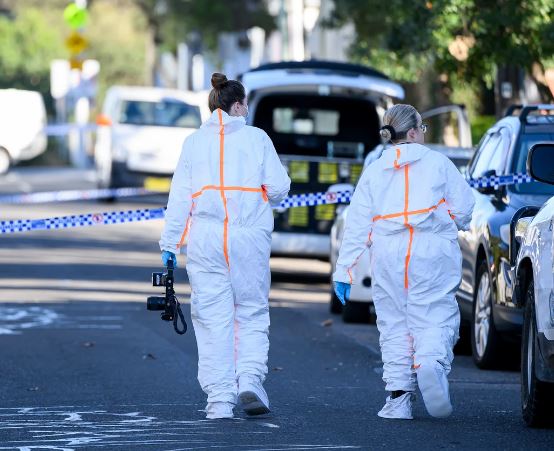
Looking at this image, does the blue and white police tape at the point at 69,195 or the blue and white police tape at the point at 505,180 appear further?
the blue and white police tape at the point at 69,195

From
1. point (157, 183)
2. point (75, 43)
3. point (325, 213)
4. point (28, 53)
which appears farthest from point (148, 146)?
point (28, 53)

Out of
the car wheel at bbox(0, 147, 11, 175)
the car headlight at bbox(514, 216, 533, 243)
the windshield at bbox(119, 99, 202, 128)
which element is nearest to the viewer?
the car headlight at bbox(514, 216, 533, 243)

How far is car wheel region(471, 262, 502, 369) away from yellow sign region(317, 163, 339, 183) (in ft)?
21.8

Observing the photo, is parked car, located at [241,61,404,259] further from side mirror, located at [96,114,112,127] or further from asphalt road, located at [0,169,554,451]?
side mirror, located at [96,114,112,127]

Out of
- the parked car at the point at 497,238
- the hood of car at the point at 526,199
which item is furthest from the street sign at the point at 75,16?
the hood of car at the point at 526,199

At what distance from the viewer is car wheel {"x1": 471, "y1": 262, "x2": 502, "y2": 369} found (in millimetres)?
12273

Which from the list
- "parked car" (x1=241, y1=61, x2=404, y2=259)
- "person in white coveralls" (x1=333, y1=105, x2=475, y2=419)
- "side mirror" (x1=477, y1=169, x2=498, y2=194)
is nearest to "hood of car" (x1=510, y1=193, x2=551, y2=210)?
"side mirror" (x1=477, y1=169, x2=498, y2=194)

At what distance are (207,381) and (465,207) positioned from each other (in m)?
1.59

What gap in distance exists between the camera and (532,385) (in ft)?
30.3

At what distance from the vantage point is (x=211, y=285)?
377 inches

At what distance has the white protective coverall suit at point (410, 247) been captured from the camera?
9.49 metres

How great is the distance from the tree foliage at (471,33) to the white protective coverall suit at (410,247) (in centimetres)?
996

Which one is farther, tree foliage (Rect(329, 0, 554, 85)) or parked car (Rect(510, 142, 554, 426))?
tree foliage (Rect(329, 0, 554, 85))

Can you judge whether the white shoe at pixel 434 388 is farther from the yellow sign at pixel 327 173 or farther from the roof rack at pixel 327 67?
the roof rack at pixel 327 67
